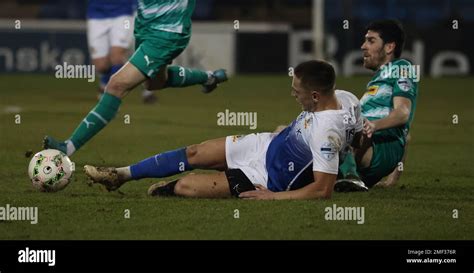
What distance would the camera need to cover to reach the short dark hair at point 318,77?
7.48m

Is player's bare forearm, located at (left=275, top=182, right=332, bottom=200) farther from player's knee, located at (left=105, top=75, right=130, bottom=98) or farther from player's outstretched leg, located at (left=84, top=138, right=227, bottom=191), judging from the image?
player's knee, located at (left=105, top=75, right=130, bottom=98)

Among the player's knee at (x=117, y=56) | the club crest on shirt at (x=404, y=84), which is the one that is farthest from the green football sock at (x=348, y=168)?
the player's knee at (x=117, y=56)

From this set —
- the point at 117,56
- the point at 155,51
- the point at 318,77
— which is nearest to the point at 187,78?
the point at 155,51

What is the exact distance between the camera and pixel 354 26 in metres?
27.9

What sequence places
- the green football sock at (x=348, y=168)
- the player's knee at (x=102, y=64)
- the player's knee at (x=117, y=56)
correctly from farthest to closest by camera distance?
the player's knee at (x=102, y=64) → the player's knee at (x=117, y=56) → the green football sock at (x=348, y=168)

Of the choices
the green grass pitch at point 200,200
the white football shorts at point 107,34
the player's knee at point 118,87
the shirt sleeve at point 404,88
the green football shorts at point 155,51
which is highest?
the white football shorts at point 107,34

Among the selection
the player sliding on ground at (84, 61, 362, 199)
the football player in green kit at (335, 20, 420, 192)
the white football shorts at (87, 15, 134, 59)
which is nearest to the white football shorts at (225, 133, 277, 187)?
the player sliding on ground at (84, 61, 362, 199)

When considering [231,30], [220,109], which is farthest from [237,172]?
[231,30]

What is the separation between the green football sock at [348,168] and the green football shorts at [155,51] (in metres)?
1.96

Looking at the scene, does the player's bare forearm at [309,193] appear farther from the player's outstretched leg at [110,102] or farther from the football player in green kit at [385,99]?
the player's outstretched leg at [110,102]

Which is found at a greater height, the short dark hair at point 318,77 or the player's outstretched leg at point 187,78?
the player's outstretched leg at point 187,78

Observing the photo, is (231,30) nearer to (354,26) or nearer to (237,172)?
(354,26)
